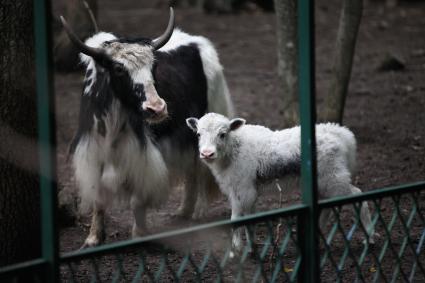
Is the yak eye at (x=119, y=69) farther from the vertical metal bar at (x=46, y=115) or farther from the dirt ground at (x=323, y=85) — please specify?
the vertical metal bar at (x=46, y=115)

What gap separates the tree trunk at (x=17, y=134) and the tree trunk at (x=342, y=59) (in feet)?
15.6

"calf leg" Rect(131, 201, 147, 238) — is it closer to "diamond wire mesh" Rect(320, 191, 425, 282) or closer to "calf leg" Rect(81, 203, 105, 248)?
"calf leg" Rect(81, 203, 105, 248)

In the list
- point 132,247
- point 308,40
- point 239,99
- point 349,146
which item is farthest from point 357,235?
point 239,99

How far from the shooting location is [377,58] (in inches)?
556

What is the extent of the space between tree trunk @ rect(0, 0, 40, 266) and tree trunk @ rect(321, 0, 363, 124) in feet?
15.6

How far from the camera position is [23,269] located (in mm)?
2992

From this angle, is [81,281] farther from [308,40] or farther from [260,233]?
[308,40]

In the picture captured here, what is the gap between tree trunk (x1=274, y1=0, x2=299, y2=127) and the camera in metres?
8.80

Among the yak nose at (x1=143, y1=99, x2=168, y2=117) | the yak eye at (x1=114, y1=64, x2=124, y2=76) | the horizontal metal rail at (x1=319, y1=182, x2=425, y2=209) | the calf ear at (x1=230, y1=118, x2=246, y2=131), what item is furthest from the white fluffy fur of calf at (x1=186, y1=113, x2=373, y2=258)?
the horizontal metal rail at (x1=319, y1=182, x2=425, y2=209)

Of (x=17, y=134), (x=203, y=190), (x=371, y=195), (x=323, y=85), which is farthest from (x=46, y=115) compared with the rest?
(x=323, y=85)

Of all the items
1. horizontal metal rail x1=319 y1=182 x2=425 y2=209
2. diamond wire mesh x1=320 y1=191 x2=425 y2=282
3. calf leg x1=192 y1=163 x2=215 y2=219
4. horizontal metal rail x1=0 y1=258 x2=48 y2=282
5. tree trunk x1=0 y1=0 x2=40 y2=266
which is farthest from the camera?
calf leg x1=192 y1=163 x2=215 y2=219

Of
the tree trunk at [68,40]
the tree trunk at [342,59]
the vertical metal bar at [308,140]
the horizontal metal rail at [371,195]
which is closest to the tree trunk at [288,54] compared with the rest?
the tree trunk at [342,59]

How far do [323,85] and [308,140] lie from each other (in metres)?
8.60

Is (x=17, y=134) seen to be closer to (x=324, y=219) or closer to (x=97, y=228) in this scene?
(x=97, y=228)
